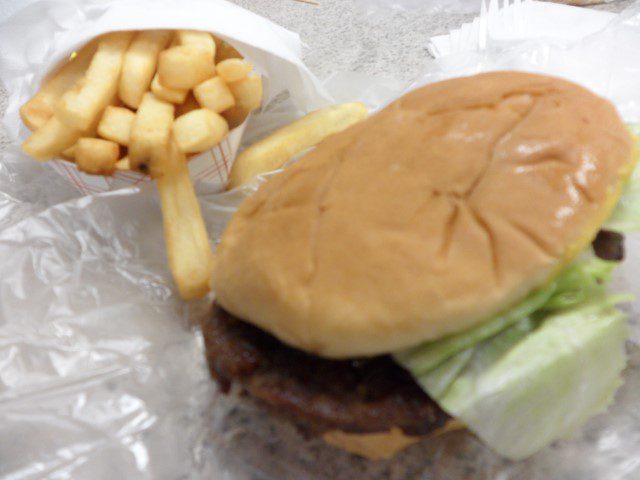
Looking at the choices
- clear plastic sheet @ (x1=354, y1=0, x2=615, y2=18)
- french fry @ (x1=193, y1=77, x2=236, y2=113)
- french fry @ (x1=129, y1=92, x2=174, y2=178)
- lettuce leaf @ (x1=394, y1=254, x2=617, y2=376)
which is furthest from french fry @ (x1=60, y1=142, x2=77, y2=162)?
clear plastic sheet @ (x1=354, y1=0, x2=615, y2=18)

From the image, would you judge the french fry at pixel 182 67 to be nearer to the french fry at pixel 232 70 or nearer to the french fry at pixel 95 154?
the french fry at pixel 232 70

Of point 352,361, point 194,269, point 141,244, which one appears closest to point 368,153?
point 352,361

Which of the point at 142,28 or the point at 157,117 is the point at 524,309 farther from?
the point at 142,28

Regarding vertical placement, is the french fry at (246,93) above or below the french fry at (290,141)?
above

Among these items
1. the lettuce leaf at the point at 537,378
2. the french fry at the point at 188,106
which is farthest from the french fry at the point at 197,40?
the lettuce leaf at the point at 537,378

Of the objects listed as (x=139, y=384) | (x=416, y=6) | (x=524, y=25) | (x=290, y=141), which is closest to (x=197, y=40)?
(x=290, y=141)

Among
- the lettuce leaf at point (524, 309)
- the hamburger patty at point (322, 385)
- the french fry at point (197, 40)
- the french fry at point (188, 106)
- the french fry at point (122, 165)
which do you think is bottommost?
the hamburger patty at point (322, 385)

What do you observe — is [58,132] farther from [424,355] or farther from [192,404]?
[424,355]
